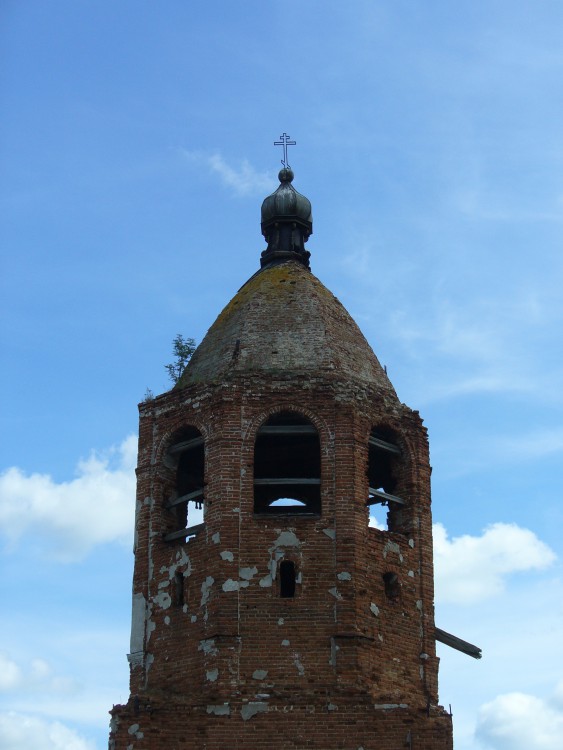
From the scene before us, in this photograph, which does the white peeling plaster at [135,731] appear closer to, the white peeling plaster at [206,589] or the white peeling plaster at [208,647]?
the white peeling plaster at [208,647]

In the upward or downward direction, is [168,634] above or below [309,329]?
below

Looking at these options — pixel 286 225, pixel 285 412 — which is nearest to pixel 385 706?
pixel 285 412

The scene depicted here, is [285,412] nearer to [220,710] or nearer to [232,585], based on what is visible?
[232,585]

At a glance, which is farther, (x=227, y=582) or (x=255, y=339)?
(x=255, y=339)

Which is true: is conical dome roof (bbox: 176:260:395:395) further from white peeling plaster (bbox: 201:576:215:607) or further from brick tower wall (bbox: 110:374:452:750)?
white peeling plaster (bbox: 201:576:215:607)

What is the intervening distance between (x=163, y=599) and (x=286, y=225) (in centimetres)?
840

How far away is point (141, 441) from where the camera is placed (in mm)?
22375

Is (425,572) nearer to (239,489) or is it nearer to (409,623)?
(409,623)

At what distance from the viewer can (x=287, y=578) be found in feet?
65.7

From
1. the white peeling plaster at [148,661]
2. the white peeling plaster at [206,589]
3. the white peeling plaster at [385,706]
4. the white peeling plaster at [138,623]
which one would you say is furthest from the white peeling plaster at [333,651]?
the white peeling plaster at [138,623]

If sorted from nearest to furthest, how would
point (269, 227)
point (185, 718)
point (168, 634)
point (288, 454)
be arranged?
point (185, 718)
point (168, 634)
point (288, 454)
point (269, 227)

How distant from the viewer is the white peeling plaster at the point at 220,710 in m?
18.8

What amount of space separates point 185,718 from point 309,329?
286 inches

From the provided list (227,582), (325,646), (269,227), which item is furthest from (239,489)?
(269,227)
